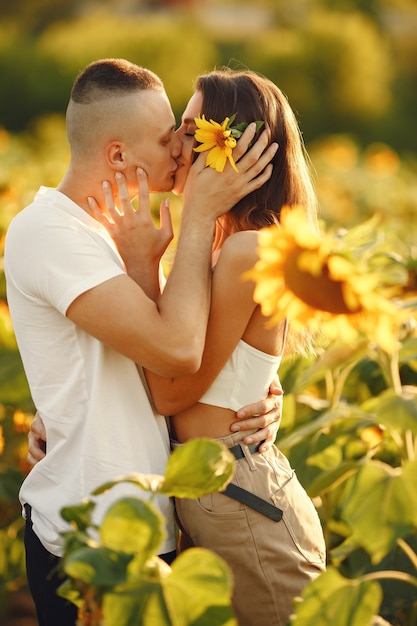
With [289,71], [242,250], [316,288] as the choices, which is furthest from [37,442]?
[289,71]

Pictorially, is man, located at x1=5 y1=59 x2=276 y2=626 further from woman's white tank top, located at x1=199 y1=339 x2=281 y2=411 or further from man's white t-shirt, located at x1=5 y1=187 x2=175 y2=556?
woman's white tank top, located at x1=199 y1=339 x2=281 y2=411

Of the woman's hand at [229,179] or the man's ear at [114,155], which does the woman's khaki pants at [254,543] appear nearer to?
the woman's hand at [229,179]

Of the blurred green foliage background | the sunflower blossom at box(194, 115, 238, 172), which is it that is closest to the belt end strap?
the sunflower blossom at box(194, 115, 238, 172)

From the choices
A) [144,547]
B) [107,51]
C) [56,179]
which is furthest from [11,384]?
[107,51]

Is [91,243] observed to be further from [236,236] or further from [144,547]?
[144,547]

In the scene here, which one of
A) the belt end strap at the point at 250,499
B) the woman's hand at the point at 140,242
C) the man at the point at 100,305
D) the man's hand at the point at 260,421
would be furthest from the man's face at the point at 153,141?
the belt end strap at the point at 250,499

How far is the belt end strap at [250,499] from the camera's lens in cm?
202

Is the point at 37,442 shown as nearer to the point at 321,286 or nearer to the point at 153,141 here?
the point at 153,141

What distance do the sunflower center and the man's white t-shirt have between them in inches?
16.8

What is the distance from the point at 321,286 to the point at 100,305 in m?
0.48

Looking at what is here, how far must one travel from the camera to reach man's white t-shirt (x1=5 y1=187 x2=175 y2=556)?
76.5 inches

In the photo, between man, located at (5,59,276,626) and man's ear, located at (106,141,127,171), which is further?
man's ear, located at (106,141,127,171)

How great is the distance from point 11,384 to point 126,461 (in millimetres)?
931

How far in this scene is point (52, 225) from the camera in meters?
1.96
